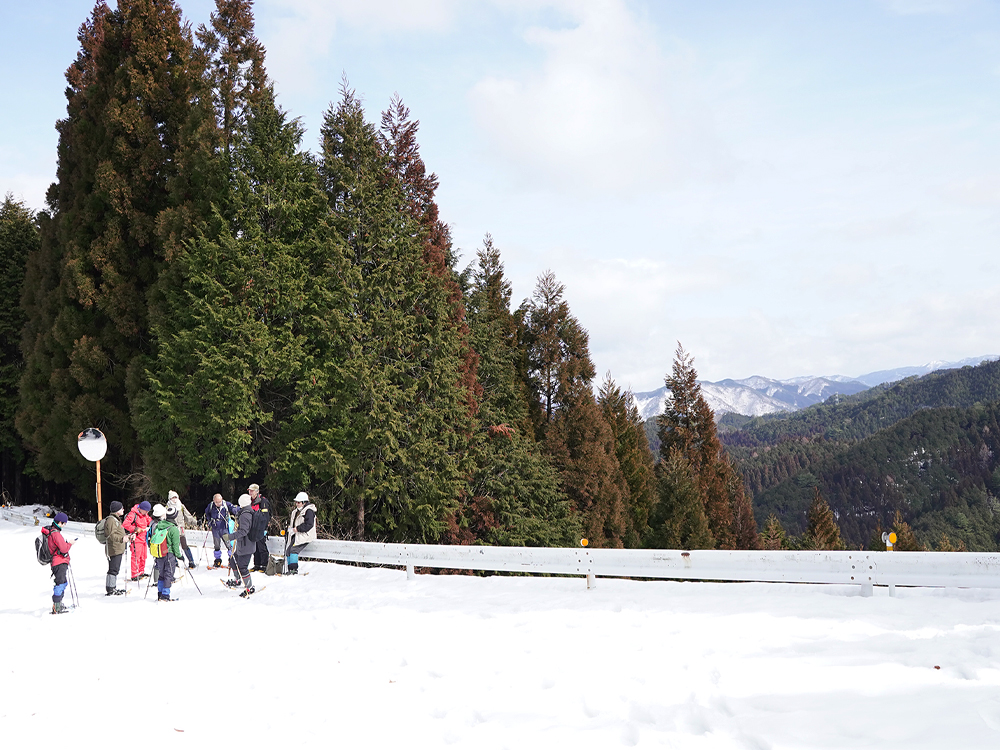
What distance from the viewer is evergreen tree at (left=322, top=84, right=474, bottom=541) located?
67.2 feet

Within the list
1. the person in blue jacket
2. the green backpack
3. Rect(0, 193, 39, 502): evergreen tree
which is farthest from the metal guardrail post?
Rect(0, 193, 39, 502): evergreen tree

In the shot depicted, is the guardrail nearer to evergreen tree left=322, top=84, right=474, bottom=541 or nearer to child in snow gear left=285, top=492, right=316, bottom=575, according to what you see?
child in snow gear left=285, top=492, right=316, bottom=575

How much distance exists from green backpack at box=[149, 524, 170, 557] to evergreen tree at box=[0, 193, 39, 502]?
27.2 m

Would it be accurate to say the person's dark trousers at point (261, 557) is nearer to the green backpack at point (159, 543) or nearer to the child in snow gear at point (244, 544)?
the child in snow gear at point (244, 544)

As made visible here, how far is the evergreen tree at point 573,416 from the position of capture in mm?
30203

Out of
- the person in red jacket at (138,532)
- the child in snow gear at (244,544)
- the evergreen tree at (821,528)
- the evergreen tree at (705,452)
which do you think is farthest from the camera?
the evergreen tree at (821,528)

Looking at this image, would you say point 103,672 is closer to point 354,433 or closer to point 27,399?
point 354,433

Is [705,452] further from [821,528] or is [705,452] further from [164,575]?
[164,575]

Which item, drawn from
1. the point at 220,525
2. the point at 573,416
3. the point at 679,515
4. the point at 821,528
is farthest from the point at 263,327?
the point at 821,528

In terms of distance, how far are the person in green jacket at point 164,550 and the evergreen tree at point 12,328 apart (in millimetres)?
27238

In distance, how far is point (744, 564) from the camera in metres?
10.8

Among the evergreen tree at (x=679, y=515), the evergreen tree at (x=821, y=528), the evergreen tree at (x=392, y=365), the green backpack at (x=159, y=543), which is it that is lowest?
the evergreen tree at (x=821, y=528)

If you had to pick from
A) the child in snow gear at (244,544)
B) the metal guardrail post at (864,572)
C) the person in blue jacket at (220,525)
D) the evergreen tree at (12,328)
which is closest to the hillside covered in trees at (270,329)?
the person in blue jacket at (220,525)

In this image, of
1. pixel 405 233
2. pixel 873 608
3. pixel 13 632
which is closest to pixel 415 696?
pixel 873 608
